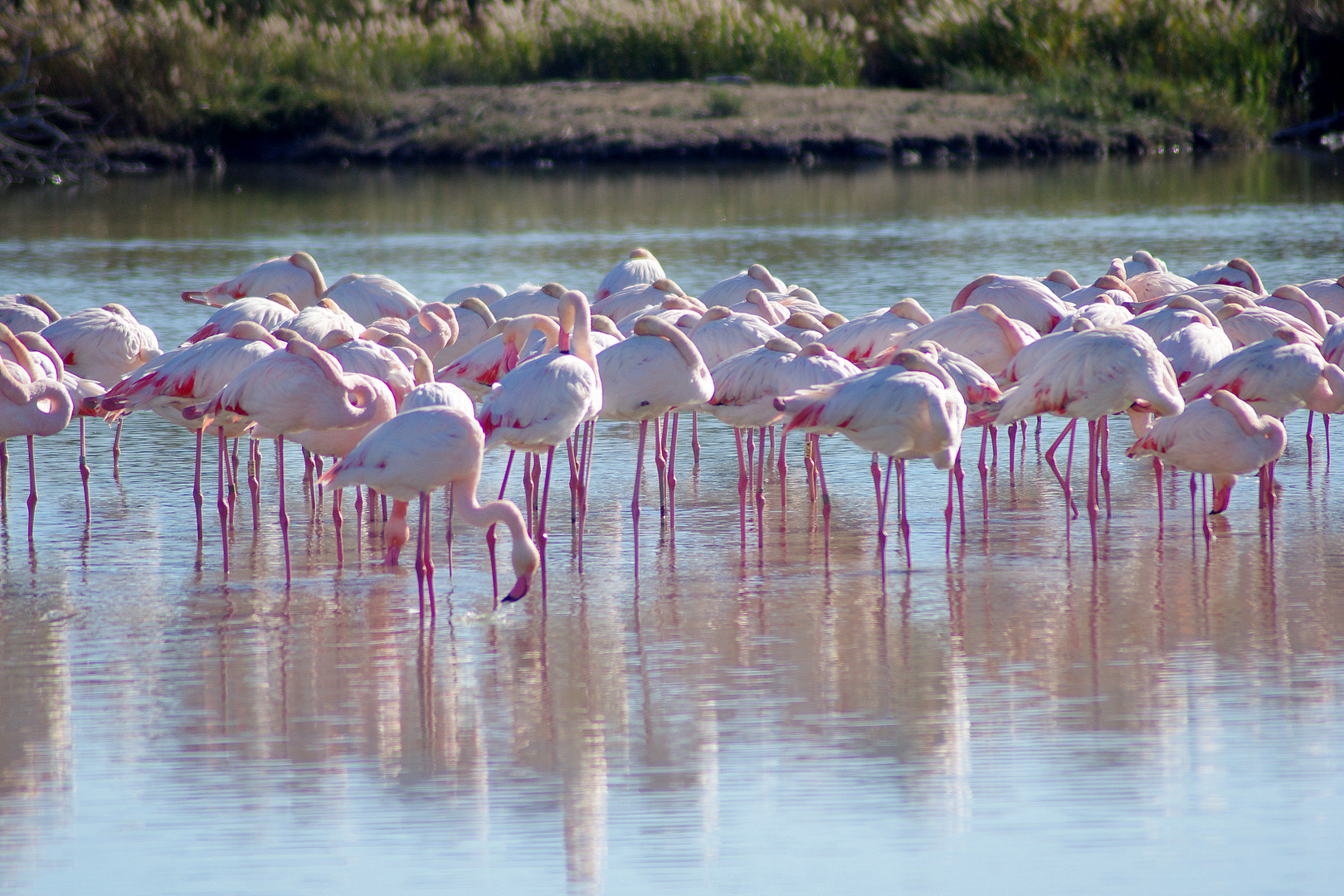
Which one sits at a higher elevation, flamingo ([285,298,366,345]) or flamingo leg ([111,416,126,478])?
flamingo ([285,298,366,345])

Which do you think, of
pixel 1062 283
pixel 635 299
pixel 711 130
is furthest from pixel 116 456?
pixel 711 130

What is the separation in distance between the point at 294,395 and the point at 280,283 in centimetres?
455

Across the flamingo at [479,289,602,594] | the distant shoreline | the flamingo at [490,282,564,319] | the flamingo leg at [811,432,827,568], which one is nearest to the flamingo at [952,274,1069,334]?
the flamingo leg at [811,432,827,568]

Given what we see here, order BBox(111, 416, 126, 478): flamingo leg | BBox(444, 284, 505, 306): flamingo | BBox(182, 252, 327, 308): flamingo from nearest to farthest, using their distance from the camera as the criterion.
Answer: BBox(111, 416, 126, 478): flamingo leg, BBox(444, 284, 505, 306): flamingo, BBox(182, 252, 327, 308): flamingo

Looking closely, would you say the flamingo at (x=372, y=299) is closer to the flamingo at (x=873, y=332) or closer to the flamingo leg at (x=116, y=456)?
the flamingo leg at (x=116, y=456)

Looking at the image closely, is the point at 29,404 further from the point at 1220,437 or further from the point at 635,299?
the point at 1220,437

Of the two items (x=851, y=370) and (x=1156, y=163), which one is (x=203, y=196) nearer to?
(x=1156, y=163)

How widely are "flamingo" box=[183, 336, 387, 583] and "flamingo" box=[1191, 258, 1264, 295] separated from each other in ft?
20.3

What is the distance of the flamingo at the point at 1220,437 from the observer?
7340mm

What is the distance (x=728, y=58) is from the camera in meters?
32.8

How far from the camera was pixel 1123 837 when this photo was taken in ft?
14.7

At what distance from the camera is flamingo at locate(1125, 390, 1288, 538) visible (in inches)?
289

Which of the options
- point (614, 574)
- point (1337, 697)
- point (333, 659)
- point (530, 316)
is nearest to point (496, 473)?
point (530, 316)

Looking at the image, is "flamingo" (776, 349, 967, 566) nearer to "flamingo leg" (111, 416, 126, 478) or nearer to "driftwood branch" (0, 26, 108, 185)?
"flamingo leg" (111, 416, 126, 478)
